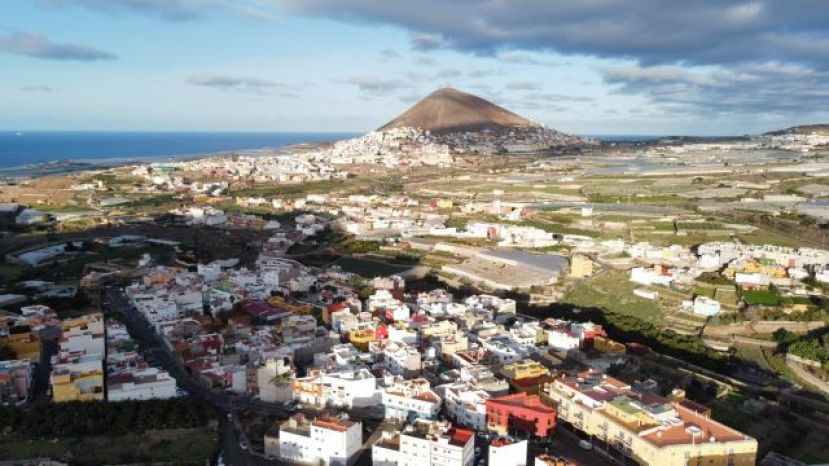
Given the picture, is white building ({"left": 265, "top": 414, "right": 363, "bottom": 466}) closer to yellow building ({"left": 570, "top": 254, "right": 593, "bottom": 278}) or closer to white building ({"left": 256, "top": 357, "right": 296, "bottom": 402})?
white building ({"left": 256, "top": 357, "right": 296, "bottom": 402})

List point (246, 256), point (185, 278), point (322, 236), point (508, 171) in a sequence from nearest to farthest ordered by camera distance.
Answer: point (185, 278) < point (246, 256) < point (322, 236) < point (508, 171)

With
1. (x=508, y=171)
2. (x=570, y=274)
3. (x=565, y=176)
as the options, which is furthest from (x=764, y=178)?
(x=570, y=274)

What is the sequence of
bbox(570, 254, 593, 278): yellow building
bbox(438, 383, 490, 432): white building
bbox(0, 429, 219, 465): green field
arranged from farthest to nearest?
bbox(570, 254, 593, 278): yellow building
bbox(438, 383, 490, 432): white building
bbox(0, 429, 219, 465): green field

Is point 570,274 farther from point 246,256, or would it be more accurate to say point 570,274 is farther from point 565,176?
point 565,176

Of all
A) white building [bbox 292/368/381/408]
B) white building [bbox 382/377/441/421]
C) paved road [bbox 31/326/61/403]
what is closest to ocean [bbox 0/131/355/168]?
paved road [bbox 31/326/61/403]

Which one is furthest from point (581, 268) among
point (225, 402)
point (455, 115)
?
point (455, 115)

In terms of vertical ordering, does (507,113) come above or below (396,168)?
above
